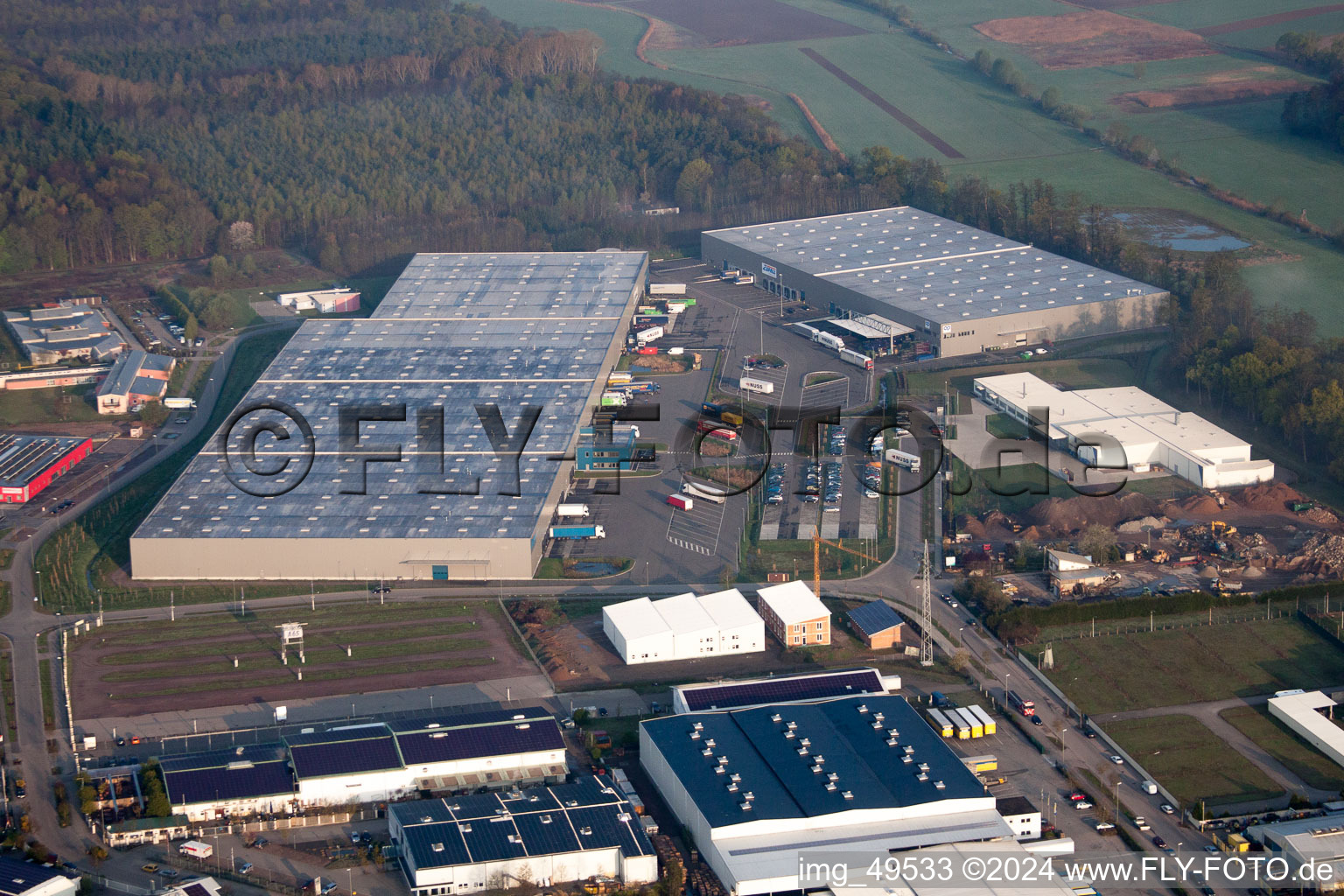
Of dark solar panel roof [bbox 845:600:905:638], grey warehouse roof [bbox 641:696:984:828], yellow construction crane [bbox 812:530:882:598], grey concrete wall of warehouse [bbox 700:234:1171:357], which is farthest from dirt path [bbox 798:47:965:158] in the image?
grey warehouse roof [bbox 641:696:984:828]

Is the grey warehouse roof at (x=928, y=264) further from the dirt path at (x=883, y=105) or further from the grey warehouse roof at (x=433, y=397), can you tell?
the dirt path at (x=883, y=105)

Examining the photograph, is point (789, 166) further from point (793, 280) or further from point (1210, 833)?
point (1210, 833)

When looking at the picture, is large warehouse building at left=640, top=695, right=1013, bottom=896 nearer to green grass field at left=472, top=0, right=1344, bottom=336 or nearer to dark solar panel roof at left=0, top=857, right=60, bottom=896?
dark solar panel roof at left=0, top=857, right=60, bottom=896

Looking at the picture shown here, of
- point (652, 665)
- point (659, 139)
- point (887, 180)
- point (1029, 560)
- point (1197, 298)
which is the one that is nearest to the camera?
point (652, 665)

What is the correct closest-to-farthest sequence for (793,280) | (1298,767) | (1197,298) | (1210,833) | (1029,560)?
(1210,833) → (1298,767) → (1029,560) → (1197,298) → (793,280)

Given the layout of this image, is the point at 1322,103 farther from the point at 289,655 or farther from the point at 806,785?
the point at 289,655

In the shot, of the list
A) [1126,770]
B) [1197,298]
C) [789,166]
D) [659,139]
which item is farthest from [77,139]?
[1126,770]

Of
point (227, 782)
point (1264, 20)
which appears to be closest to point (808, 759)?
point (227, 782)
